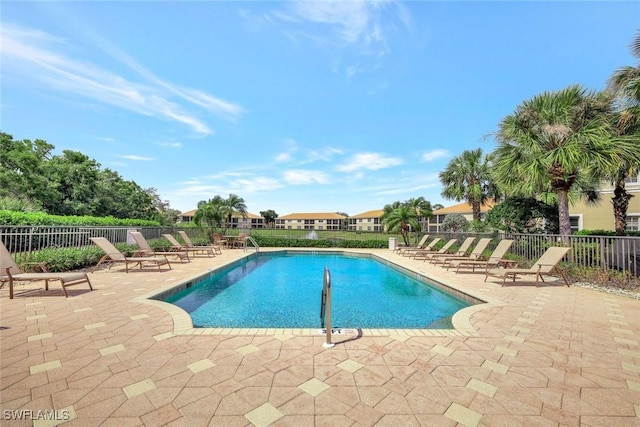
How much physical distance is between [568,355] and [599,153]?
329 inches

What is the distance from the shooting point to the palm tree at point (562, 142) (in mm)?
8480

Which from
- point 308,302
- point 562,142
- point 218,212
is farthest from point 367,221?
point 308,302

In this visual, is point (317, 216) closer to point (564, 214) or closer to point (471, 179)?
point (471, 179)

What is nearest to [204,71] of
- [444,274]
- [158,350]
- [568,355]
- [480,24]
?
[480,24]

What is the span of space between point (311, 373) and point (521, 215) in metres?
12.9

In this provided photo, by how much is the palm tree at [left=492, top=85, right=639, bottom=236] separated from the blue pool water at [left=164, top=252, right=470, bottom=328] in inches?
217

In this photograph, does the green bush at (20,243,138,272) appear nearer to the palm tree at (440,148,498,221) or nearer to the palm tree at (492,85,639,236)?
the palm tree at (492,85,639,236)

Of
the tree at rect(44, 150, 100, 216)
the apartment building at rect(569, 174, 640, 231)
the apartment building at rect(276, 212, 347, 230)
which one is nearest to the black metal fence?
the apartment building at rect(569, 174, 640, 231)

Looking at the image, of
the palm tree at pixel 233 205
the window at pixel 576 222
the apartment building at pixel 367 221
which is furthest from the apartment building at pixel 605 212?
the apartment building at pixel 367 221

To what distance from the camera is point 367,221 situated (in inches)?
3233

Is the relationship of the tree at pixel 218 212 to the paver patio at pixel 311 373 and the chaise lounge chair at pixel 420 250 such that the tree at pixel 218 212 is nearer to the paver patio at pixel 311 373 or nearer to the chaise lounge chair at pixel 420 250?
the chaise lounge chair at pixel 420 250

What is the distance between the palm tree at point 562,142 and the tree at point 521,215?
1940 mm

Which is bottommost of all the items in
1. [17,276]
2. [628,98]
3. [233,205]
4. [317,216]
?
[17,276]

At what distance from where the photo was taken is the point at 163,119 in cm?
1455
